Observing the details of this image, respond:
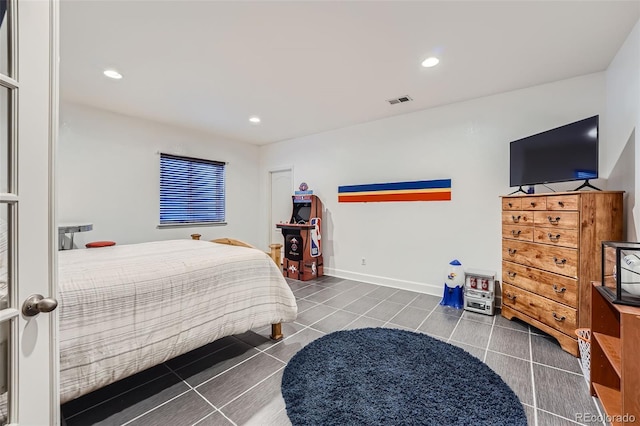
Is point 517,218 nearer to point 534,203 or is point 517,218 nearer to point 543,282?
point 534,203

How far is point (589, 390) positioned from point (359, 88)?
3.21 metres

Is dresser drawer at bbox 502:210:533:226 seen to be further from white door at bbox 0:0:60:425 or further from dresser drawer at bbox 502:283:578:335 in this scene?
white door at bbox 0:0:60:425

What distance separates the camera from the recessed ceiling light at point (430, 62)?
2523mm

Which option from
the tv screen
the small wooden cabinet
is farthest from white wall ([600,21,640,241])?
the small wooden cabinet

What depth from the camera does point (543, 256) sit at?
2463 mm

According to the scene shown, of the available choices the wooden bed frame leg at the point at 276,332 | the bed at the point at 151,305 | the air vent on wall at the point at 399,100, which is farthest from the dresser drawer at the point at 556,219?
the wooden bed frame leg at the point at 276,332

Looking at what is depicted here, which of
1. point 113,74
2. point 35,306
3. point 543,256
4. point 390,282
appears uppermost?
point 113,74

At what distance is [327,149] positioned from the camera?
16.0 feet

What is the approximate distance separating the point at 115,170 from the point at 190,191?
1141 mm

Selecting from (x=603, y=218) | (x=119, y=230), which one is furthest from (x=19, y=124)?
(x=119, y=230)

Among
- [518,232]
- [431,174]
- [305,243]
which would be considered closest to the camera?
[518,232]

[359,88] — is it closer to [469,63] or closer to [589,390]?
[469,63]

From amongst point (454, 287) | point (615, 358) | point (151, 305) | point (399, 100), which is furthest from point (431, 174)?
point (151, 305)

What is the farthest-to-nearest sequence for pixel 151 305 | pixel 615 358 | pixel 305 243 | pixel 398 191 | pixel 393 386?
pixel 305 243 → pixel 398 191 → pixel 393 386 → pixel 151 305 → pixel 615 358
